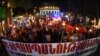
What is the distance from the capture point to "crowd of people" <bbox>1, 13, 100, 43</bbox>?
14284 millimetres

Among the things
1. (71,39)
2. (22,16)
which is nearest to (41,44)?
(71,39)

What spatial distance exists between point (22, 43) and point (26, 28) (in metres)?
2.08

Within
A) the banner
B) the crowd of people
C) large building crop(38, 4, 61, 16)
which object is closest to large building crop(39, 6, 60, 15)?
large building crop(38, 4, 61, 16)

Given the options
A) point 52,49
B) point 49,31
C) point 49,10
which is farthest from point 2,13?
point 52,49

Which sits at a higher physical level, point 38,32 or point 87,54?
point 38,32

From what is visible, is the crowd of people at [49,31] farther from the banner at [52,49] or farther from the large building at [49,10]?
the large building at [49,10]

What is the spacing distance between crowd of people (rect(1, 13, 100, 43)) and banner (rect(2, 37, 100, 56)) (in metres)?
0.26

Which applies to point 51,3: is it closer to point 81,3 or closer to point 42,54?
point 81,3

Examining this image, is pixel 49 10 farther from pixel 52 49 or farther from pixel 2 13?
pixel 52 49

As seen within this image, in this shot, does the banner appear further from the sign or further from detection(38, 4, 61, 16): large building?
the sign

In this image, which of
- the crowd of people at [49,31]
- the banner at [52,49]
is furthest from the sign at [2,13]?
the banner at [52,49]

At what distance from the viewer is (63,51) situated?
1385cm

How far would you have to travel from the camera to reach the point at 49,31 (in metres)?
14.7

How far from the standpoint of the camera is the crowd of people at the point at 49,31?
562 inches
